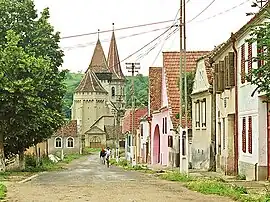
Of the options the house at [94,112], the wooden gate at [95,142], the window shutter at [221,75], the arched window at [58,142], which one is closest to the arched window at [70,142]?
the arched window at [58,142]

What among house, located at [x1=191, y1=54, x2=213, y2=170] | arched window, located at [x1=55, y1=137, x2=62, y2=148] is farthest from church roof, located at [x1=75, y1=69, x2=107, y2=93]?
house, located at [x1=191, y1=54, x2=213, y2=170]

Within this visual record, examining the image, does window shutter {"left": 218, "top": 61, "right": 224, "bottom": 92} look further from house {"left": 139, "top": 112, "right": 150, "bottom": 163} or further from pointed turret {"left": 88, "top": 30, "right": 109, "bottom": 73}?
pointed turret {"left": 88, "top": 30, "right": 109, "bottom": 73}

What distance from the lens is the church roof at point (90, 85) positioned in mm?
137000

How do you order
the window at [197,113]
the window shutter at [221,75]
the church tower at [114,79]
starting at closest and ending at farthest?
1. the window shutter at [221,75]
2. the window at [197,113]
3. the church tower at [114,79]

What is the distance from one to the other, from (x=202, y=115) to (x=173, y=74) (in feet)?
41.8

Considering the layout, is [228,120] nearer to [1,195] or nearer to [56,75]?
[56,75]

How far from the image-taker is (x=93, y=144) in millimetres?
139500

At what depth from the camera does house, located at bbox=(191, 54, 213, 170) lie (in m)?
39.4

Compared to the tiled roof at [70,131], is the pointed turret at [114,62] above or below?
above

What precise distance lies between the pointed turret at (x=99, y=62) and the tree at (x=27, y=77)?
107 meters

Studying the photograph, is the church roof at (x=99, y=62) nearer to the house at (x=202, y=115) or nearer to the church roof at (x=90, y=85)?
the church roof at (x=90, y=85)

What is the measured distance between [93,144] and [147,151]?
230ft

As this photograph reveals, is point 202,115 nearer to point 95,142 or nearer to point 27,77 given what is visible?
point 27,77

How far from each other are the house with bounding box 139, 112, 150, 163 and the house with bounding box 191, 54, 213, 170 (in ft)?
81.0
